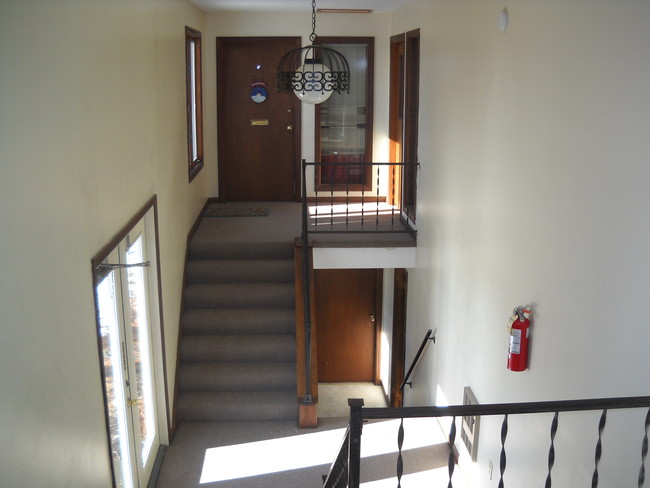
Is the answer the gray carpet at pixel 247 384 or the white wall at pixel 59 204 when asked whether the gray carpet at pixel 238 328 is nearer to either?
the gray carpet at pixel 247 384

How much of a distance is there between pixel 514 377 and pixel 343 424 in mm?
2354

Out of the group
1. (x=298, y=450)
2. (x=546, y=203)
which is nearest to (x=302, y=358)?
(x=298, y=450)

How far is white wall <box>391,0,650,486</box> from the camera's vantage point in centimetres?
288

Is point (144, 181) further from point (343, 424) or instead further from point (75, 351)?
point (343, 424)

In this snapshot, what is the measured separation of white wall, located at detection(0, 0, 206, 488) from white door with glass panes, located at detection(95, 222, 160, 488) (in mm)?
258

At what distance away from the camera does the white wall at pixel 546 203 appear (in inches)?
114

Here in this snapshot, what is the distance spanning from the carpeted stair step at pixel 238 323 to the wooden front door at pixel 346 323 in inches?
99.0

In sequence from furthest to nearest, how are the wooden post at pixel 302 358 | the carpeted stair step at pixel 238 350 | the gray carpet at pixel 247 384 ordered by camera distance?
the carpeted stair step at pixel 238 350, the wooden post at pixel 302 358, the gray carpet at pixel 247 384

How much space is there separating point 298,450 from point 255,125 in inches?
183

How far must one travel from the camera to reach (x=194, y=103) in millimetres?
8336

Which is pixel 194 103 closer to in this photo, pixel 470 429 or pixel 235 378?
pixel 235 378

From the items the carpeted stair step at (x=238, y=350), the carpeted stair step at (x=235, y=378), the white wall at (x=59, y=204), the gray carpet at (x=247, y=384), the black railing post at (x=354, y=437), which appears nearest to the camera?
the white wall at (x=59, y=204)

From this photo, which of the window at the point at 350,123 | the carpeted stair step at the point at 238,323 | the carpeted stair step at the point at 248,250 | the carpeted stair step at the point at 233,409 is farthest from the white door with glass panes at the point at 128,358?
the window at the point at 350,123

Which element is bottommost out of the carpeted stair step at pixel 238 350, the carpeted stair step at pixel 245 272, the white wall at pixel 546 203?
the carpeted stair step at pixel 238 350
